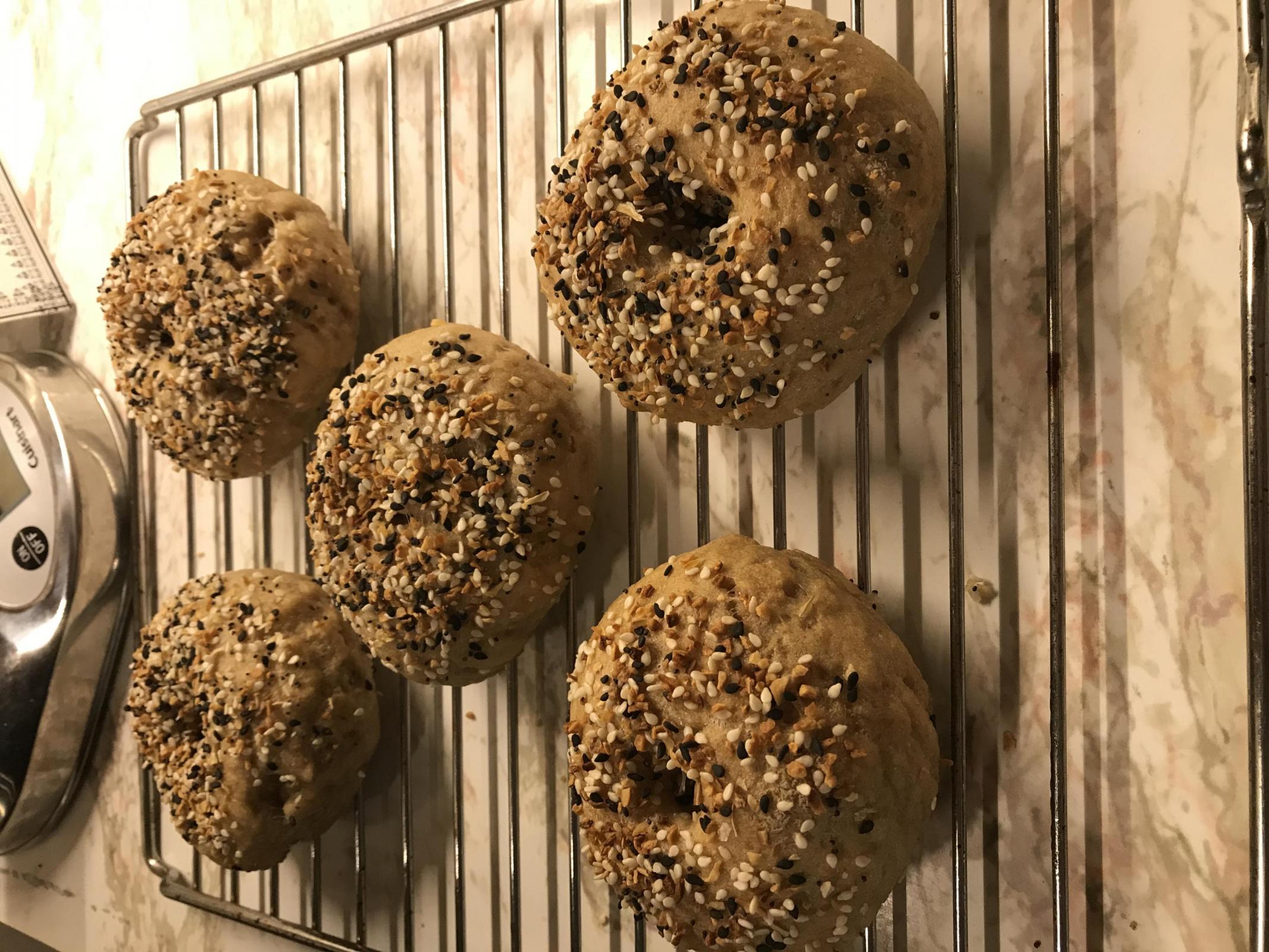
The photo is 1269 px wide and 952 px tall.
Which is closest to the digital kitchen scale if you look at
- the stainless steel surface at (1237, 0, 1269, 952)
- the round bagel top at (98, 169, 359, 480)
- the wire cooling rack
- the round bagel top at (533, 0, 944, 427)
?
the wire cooling rack

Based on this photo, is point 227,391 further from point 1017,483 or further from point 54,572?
point 1017,483

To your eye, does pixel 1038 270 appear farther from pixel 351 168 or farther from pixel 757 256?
pixel 351 168

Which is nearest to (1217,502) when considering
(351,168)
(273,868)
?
(351,168)

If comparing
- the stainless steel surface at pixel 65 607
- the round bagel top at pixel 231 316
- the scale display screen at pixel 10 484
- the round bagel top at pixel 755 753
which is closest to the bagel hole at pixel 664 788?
the round bagel top at pixel 755 753

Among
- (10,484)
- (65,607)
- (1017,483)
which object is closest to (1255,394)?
(1017,483)

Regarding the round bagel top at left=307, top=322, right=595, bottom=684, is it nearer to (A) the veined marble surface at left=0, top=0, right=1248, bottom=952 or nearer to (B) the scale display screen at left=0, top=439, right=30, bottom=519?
(A) the veined marble surface at left=0, top=0, right=1248, bottom=952

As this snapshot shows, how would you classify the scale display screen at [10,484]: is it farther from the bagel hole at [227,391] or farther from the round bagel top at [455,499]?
the round bagel top at [455,499]
